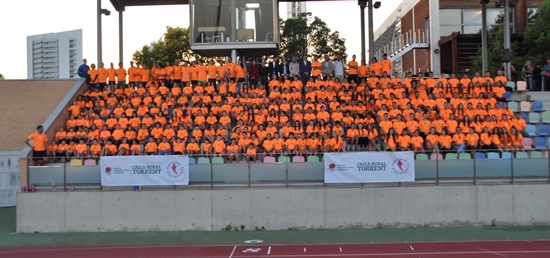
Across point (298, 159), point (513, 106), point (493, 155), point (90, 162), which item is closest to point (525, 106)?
point (513, 106)

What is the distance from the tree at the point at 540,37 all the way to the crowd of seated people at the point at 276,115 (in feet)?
47.1

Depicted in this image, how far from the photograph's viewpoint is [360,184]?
16.2 metres

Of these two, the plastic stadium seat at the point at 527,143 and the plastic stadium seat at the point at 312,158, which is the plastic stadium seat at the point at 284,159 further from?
the plastic stadium seat at the point at 527,143

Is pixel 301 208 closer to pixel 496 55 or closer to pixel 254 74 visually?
pixel 254 74

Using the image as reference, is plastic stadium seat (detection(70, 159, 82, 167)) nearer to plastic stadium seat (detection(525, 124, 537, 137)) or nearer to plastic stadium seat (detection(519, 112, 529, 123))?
plastic stadium seat (detection(525, 124, 537, 137))

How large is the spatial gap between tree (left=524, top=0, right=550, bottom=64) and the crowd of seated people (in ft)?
47.1

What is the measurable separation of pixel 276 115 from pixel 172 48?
30.3 meters

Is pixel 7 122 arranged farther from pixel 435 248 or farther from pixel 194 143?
pixel 435 248

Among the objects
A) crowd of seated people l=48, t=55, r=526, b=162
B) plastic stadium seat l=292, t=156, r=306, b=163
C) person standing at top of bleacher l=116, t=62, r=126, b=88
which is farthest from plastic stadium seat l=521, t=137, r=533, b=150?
person standing at top of bleacher l=116, t=62, r=126, b=88

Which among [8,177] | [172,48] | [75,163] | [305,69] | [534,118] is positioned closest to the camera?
[75,163]

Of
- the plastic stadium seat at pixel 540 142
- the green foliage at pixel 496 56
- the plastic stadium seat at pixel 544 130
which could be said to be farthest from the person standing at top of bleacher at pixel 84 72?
the green foliage at pixel 496 56

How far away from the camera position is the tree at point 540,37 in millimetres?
33875

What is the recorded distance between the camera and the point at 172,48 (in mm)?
48000

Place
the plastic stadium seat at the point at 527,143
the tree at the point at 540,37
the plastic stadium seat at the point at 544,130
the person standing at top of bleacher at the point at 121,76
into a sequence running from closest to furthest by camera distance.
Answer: the plastic stadium seat at the point at 527,143, the plastic stadium seat at the point at 544,130, the person standing at top of bleacher at the point at 121,76, the tree at the point at 540,37
